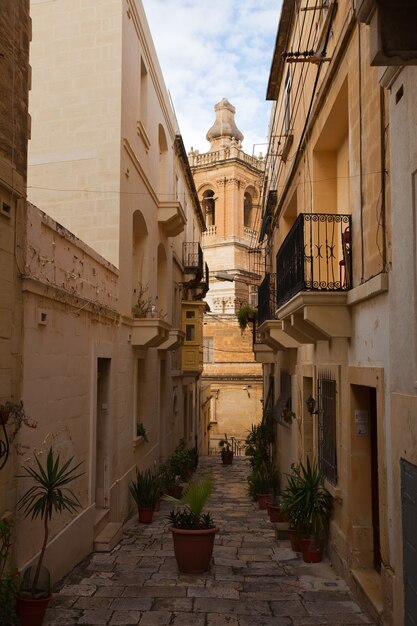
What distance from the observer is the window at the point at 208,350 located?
3625 cm

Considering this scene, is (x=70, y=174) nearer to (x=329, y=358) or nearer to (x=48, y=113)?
(x=48, y=113)

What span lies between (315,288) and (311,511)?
9.31 feet

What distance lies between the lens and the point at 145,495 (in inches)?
438

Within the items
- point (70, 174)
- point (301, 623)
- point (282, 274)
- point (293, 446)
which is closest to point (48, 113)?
point (70, 174)

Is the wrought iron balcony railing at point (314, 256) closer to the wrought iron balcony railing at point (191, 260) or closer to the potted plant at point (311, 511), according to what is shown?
the potted plant at point (311, 511)

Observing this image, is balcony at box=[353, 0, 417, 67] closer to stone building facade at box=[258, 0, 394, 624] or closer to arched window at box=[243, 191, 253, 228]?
stone building facade at box=[258, 0, 394, 624]

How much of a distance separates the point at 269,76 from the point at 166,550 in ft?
34.7

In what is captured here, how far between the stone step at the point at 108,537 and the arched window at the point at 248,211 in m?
33.1

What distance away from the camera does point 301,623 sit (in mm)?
5961

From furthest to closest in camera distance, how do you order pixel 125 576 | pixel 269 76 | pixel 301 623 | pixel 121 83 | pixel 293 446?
pixel 269 76
pixel 293 446
pixel 121 83
pixel 125 576
pixel 301 623

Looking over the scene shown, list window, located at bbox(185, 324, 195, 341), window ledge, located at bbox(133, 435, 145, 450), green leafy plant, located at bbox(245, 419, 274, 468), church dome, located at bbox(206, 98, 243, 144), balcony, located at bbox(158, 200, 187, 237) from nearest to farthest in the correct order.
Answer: window ledge, located at bbox(133, 435, 145, 450) < balcony, located at bbox(158, 200, 187, 237) < green leafy plant, located at bbox(245, 419, 274, 468) < window, located at bbox(185, 324, 195, 341) < church dome, located at bbox(206, 98, 243, 144)

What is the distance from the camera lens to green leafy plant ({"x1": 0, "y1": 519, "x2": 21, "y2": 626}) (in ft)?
16.4

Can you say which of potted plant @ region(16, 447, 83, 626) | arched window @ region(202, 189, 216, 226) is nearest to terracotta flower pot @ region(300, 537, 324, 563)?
potted plant @ region(16, 447, 83, 626)

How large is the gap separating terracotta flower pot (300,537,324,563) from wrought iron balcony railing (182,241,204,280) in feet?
49.2
